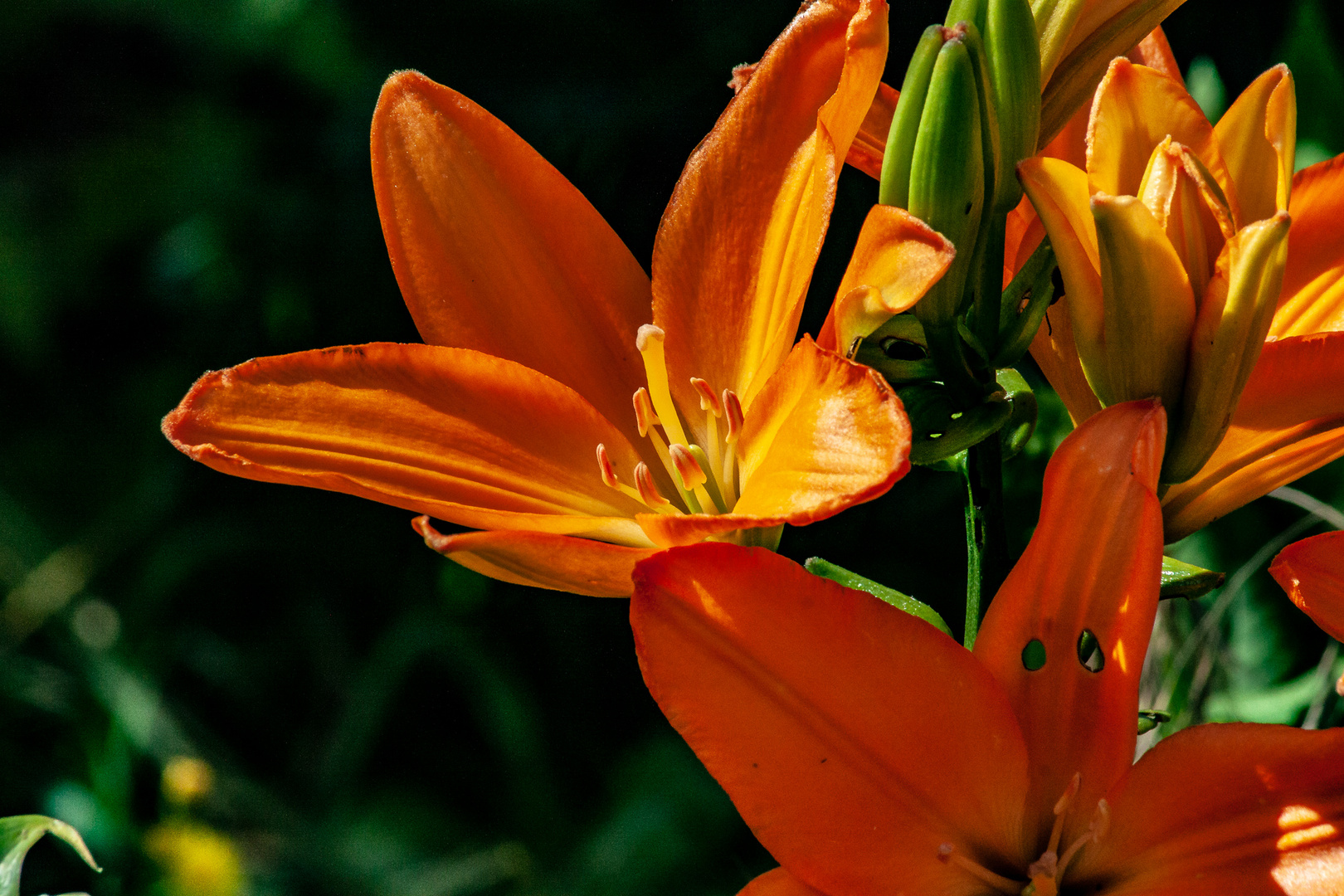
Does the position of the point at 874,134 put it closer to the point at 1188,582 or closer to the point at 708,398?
the point at 708,398

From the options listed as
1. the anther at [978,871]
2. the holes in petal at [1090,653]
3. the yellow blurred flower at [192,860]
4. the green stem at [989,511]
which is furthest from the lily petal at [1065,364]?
the yellow blurred flower at [192,860]


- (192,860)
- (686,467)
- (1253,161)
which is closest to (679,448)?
(686,467)

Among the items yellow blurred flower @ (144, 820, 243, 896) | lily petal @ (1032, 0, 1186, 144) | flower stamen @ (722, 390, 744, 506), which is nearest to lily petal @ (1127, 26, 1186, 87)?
lily petal @ (1032, 0, 1186, 144)

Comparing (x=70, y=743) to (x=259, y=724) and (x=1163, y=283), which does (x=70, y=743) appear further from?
(x=1163, y=283)

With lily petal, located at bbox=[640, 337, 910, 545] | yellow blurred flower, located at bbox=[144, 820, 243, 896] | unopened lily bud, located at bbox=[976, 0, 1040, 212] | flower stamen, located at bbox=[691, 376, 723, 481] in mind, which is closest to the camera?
lily petal, located at bbox=[640, 337, 910, 545]

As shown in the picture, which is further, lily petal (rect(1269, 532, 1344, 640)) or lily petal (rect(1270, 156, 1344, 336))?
lily petal (rect(1270, 156, 1344, 336))

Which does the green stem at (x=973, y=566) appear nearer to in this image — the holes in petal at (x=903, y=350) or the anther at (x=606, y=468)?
the holes in petal at (x=903, y=350)

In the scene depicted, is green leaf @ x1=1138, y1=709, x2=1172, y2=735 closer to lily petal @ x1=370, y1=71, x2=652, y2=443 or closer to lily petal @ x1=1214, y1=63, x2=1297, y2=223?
lily petal @ x1=1214, y1=63, x2=1297, y2=223
